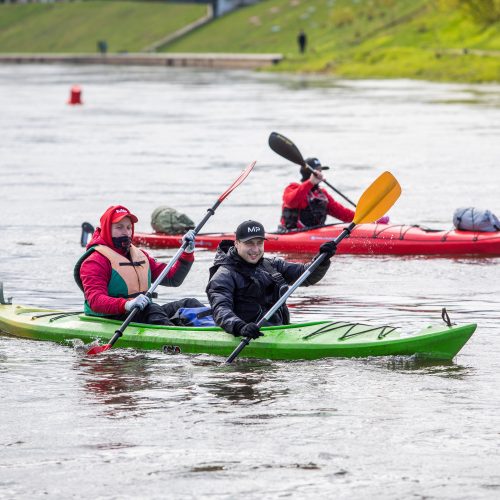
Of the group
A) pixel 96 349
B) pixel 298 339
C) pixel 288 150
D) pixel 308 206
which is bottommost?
pixel 96 349

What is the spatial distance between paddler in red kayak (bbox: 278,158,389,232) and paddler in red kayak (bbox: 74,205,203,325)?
Answer: 4713 millimetres

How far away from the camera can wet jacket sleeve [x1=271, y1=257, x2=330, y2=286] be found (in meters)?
10.1

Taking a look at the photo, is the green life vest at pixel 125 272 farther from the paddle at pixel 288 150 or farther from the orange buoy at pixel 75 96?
the orange buoy at pixel 75 96

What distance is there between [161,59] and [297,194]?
65.2 m

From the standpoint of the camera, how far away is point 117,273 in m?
10.4

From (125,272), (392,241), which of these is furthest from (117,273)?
(392,241)

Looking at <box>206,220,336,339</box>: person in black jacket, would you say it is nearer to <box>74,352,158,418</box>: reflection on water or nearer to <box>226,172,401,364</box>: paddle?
<box>74,352,158,418</box>: reflection on water

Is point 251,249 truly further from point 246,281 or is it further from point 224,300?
point 224,300

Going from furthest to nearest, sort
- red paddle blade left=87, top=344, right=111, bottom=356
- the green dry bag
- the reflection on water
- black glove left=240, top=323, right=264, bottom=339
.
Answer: the green dry bag
red paddle blade left=87, top=344, right=111, bottom=356
black glove left=240, top=323, right=264, bottom=339
the reflection on water

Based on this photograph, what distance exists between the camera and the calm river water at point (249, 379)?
24.4ft

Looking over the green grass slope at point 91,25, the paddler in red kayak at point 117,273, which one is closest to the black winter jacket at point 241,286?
the paddler in red kayak at point 117,273

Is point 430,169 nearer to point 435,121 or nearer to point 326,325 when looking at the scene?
point 435,121

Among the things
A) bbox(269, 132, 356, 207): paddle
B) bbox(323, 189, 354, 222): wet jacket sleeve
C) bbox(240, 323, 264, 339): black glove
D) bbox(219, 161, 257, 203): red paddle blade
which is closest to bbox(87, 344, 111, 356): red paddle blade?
bbox(240, 323, 264, 339): black glove

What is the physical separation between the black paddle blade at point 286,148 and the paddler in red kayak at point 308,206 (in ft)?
0.45
